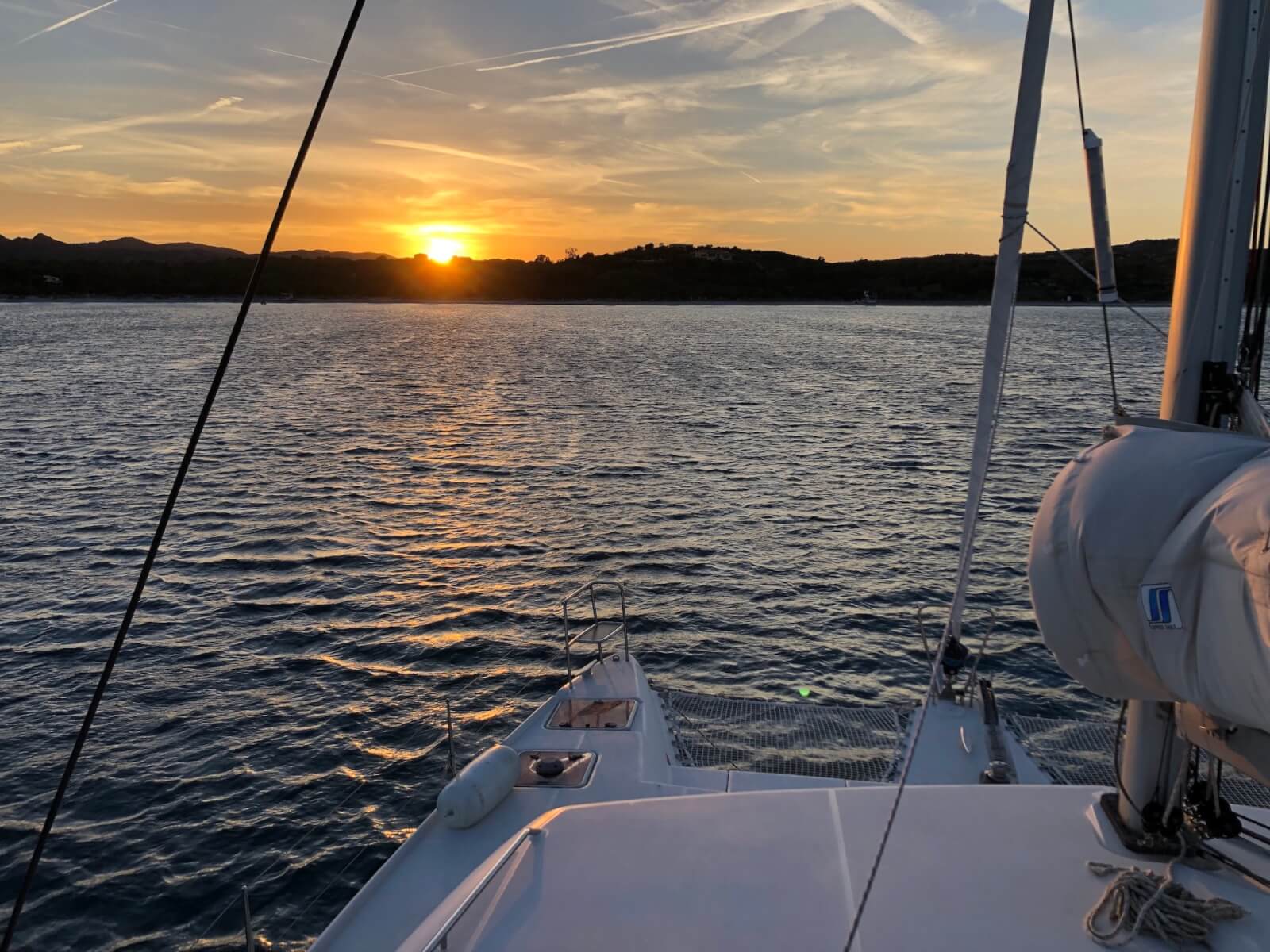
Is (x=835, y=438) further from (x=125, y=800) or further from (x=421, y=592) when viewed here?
(x=125, y=800)

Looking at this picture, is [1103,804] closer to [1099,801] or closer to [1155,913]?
[1099,801]

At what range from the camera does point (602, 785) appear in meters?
9.45

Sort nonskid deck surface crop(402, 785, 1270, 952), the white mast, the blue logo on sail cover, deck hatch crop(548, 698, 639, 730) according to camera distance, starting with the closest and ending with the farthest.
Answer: the blue logo on sail cover < nonskid deck surface crop(402, 785, 1270, 952) < the white mast < deck hatch crop(548, 698, 639, 730)

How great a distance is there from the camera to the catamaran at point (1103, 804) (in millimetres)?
3879

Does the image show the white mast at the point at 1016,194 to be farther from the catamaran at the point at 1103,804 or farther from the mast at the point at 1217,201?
the mast at the point at 1217,201

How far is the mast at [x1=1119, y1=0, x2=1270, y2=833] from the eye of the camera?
15.0 ft

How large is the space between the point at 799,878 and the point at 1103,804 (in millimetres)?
2026

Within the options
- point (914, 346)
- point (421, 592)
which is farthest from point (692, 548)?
point (914, 346)

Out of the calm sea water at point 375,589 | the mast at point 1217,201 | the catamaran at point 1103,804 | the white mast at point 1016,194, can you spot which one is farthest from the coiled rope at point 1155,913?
the calm sea water at point 375,589

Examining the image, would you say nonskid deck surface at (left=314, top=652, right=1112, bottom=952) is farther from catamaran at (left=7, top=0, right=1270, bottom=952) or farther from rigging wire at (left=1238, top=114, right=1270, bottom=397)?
rigging wire at (left=1238, top=114, right=1270, bottom=397)

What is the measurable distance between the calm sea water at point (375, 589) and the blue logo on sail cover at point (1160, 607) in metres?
9.56

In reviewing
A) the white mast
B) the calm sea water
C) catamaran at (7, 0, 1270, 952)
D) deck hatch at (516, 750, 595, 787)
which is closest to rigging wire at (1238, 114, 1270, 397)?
catamaran at (7, 0, 1270, 952)

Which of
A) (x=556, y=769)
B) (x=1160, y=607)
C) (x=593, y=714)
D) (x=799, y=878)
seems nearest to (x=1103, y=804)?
(x=799, y=878)

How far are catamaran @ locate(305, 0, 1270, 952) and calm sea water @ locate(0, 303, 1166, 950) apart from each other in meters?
6.34
